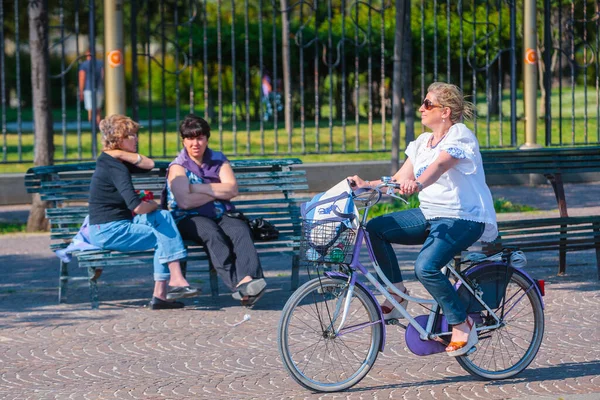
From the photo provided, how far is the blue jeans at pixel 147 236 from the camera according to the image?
6.77 m

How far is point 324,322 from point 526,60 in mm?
8608

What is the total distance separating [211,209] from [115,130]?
2.77 feet

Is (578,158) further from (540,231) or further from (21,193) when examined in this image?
(21,193)

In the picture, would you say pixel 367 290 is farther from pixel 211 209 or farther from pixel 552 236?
pixel 552 236

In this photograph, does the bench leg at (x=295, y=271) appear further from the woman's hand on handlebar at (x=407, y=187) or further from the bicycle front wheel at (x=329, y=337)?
the woman's hand on handlebar at (x=407, y=187)

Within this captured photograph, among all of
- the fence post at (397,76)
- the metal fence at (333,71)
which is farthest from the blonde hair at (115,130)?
the fence post at (397,76)

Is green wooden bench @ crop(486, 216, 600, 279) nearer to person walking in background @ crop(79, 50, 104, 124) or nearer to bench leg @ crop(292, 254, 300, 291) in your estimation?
bench leg @ crop(292, 254, 300, 291)

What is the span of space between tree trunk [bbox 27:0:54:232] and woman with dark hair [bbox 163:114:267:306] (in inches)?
135

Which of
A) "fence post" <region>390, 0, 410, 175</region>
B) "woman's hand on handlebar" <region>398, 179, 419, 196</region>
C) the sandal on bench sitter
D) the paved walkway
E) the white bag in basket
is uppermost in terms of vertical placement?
"fence post" <region>390, 0, 410, 175</region>

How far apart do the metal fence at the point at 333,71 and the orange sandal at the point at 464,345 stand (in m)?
6.42

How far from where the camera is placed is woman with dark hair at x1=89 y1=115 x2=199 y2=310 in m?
6.75

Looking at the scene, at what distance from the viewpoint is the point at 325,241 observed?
4652 mm

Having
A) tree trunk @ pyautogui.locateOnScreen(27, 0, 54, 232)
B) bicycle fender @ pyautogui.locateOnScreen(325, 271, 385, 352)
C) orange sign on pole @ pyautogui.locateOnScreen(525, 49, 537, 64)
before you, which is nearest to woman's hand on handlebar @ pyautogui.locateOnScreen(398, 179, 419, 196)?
bicycle fender @ pyautogui.locateOnScreen(325, 271, 385, 352)

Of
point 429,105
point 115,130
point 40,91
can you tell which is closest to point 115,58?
point 40,91
